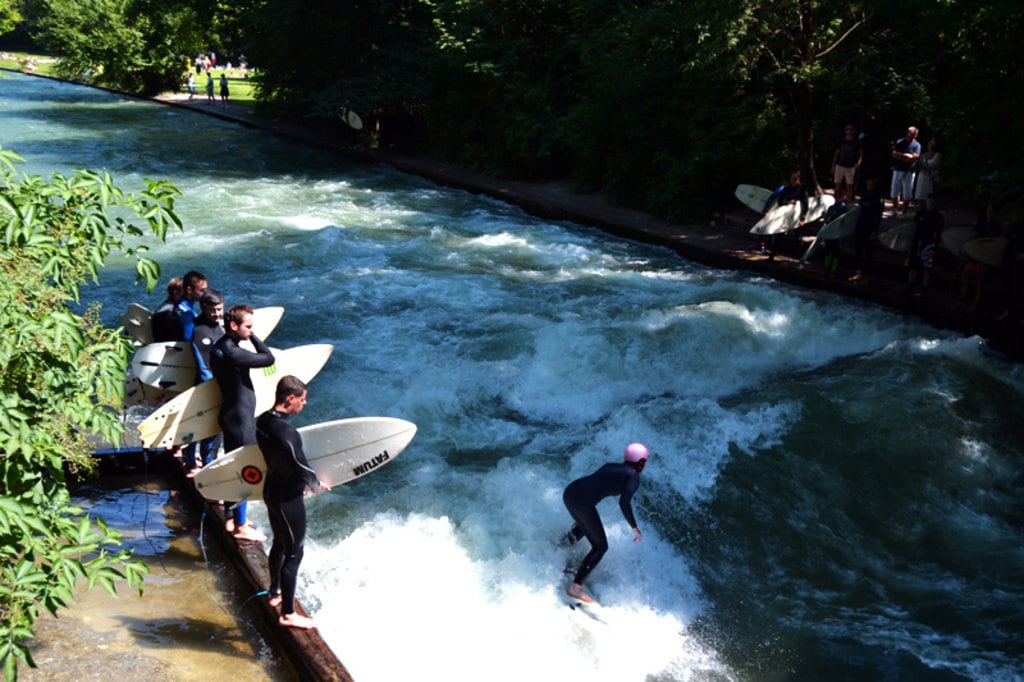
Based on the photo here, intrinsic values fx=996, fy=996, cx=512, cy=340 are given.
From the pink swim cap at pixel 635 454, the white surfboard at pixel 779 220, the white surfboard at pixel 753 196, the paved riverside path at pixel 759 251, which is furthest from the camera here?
the white surfboard at pixel 753 196

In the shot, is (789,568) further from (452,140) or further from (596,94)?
(452,140)

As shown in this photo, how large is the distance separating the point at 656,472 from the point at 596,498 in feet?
7.16

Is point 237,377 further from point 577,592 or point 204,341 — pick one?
point 577,592

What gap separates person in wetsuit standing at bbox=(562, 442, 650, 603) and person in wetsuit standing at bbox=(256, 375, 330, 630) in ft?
7.82

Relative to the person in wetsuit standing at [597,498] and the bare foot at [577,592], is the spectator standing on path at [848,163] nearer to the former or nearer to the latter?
the person in wetsuit standing at [597,498]

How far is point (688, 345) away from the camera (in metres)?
12.8

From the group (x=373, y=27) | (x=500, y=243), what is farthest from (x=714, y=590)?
(x=373, y=27)

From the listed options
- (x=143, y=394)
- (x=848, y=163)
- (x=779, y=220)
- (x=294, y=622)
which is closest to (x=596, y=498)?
(x=294, y=622)

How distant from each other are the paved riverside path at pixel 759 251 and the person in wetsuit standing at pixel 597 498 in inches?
291

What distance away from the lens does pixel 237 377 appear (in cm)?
743

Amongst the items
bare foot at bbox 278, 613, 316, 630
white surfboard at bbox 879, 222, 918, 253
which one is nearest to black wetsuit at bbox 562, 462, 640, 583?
bare foot at bbox 278, 613, 316, 630

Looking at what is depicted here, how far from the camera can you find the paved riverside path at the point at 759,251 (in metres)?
13.6

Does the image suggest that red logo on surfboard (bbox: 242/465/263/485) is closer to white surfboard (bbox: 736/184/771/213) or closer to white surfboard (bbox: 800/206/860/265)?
white surfboard (bbox: 800/206/860/265)

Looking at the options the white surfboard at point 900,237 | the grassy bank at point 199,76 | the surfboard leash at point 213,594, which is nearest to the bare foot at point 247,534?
the surfboard leash at point 213,594
